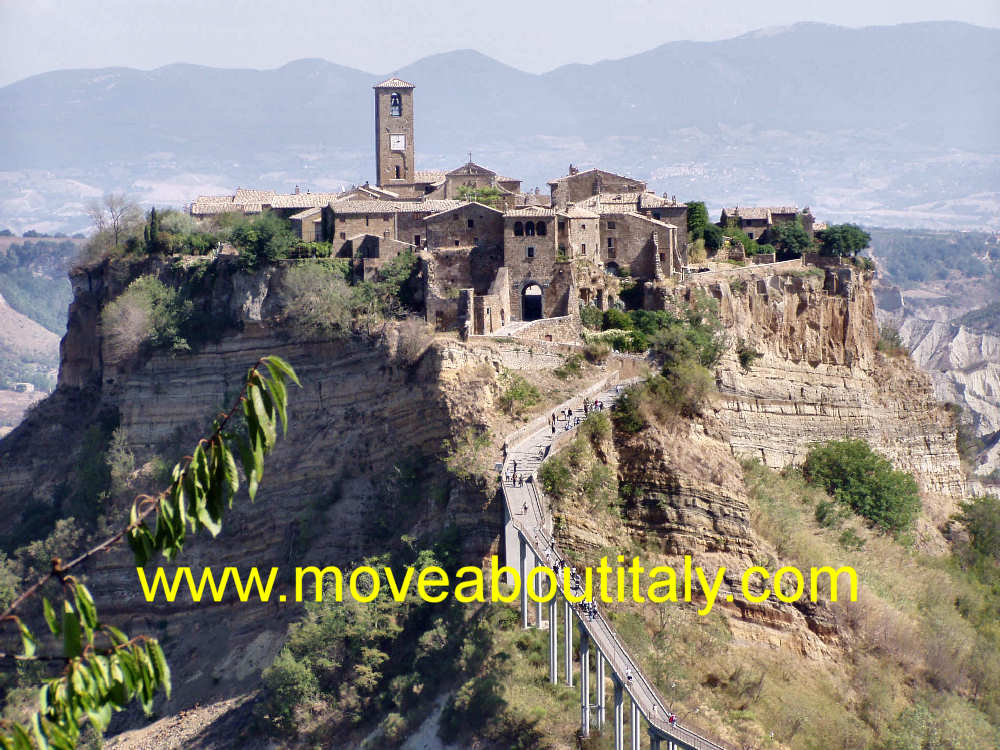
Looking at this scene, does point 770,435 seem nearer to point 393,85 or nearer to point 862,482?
point 862,482

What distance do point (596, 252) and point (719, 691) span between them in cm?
1822

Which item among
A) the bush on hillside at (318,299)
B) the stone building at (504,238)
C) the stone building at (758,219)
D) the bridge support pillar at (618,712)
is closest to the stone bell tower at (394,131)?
the stone building at (504,238)

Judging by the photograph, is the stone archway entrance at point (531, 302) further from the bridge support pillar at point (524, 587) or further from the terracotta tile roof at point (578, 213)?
the bridge support pillar at point (524, 587)

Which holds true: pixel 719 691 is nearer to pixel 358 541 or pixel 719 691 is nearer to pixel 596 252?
pixel 358 541

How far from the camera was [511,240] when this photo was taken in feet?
144

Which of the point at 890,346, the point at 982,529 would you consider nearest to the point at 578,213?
the point at 890,346

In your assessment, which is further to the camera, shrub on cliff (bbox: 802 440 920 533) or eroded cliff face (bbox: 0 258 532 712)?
shrub on cliff (bbox: 802 440 920 533)

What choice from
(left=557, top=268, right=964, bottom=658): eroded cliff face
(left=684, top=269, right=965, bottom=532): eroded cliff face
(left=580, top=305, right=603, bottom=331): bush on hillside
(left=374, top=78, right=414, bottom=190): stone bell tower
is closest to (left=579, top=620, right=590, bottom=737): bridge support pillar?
(left=557, top=268, right=964, bottom=658): eroded cliff face

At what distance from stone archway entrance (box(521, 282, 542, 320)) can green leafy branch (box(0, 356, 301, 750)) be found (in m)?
31.8

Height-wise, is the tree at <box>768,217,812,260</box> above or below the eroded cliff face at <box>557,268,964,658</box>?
above

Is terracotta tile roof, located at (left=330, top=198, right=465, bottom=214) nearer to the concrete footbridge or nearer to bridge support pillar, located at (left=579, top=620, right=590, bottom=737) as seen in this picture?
the concrete footbridge

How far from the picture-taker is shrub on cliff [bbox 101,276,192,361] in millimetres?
46938

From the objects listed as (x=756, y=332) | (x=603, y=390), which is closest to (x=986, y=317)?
(x=756, y=332)

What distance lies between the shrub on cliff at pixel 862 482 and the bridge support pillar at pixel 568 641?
18187 mm
